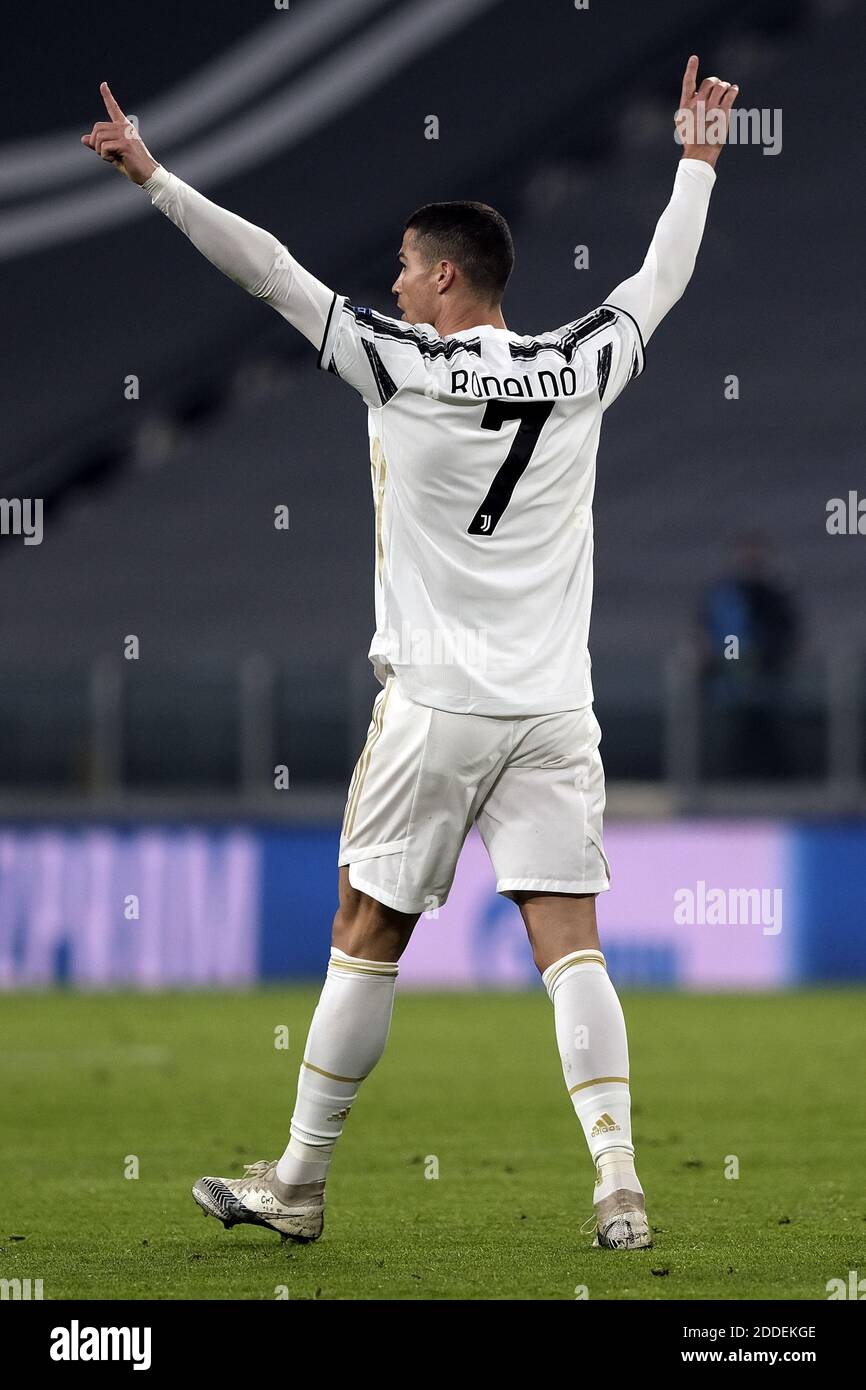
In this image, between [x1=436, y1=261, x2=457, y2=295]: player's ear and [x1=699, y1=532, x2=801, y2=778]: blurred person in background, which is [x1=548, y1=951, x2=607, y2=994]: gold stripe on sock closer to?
[x1=436, y1=261, x2=457, y2=295]: player's ear

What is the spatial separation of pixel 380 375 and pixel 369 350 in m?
0.06

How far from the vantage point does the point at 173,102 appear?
19.3m

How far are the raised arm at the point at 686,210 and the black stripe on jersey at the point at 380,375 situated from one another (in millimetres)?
587

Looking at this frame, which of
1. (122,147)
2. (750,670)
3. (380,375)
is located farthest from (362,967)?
(750,670)

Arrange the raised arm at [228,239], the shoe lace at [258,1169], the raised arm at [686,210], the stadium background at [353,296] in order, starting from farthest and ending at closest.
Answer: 1. the stadium background at [353,296]
2. the raised arm at [686,210]
3. the shoe lace at [258,1169]
4. the raised arm at [228,239]

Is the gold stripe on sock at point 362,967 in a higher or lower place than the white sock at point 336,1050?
higher

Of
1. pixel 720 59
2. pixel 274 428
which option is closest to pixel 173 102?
pixel 274 428

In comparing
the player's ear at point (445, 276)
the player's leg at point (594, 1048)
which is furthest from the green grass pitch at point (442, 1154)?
the player's ear at point (445, 276)

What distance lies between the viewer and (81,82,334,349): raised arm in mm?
4191

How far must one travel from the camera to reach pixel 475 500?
4371 mm

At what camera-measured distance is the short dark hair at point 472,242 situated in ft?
14.5

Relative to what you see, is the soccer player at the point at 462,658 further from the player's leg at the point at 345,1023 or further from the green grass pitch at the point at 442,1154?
the green grass pitch at the point at 442,1154

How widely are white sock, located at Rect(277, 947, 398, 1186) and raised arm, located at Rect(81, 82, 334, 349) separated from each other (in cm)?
128
